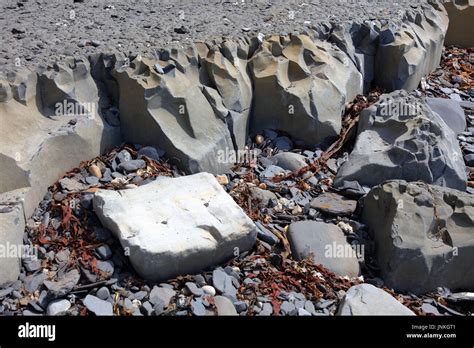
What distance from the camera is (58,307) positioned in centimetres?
343

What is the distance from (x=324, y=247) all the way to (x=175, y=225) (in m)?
1.03

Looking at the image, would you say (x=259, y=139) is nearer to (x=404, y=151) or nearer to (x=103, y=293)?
(x=404, y=151)

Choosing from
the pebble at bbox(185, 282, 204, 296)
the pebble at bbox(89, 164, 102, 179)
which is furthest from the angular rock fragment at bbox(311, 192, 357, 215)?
the pebble at bbox(89, 164, 102, 179)

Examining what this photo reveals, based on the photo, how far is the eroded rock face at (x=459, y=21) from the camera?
24.6ft

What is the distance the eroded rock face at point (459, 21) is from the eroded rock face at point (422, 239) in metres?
4.11

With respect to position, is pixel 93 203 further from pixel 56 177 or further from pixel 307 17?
pixel 307 17

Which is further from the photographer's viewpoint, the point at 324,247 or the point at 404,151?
the point at 404,151

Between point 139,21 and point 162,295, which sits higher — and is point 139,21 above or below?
above

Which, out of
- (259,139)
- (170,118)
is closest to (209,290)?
(170,118)

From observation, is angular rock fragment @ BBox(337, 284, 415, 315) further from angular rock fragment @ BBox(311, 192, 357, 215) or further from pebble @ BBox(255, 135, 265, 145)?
pebble @ BBox(255, 135, 265, 145)

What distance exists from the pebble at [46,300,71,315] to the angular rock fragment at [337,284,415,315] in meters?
1.59

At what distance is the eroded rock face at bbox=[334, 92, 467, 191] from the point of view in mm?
4770

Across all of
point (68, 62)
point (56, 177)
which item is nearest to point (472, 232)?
point (56, 177)

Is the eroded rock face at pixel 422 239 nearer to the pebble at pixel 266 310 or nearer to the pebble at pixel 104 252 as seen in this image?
the pebble at pixel 266 310
